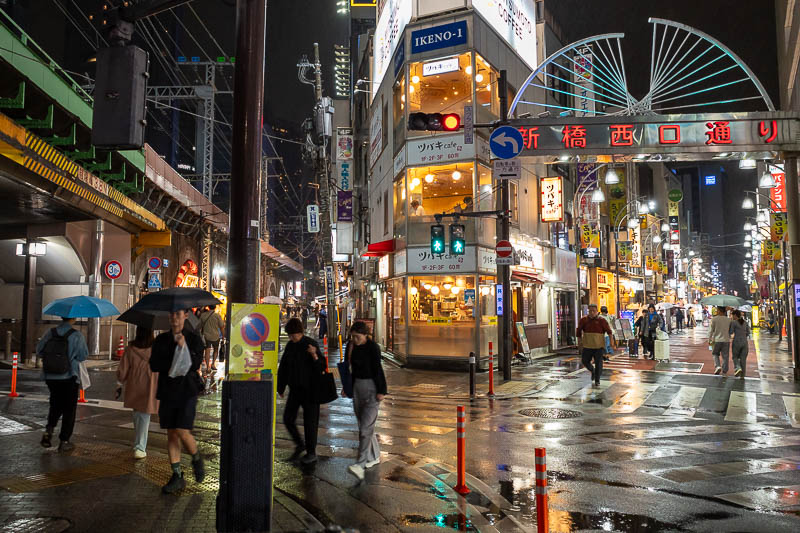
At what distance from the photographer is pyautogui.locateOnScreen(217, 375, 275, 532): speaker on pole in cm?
494

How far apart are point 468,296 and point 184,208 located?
18585 mm

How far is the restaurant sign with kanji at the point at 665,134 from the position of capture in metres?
15.7

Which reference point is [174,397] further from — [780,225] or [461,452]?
[780,225]

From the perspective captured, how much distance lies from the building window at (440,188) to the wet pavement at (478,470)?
9809mm

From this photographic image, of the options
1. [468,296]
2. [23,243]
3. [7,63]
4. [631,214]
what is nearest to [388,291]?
[468,296]

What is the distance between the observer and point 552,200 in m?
24.8

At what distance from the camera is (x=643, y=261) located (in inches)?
1934

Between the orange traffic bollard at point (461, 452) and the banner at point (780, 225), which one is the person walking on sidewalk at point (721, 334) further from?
the orange traffic bollard at point (461, 452)

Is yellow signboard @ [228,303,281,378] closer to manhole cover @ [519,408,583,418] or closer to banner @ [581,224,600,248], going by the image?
manhole cover @ [519,408,583,418]

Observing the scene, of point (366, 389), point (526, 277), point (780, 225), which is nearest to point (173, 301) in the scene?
point (366, 389)

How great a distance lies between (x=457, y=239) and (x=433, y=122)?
5.60 m

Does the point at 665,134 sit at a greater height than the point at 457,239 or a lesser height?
greater

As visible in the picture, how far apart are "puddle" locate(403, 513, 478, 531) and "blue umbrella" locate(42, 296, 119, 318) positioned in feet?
20.3

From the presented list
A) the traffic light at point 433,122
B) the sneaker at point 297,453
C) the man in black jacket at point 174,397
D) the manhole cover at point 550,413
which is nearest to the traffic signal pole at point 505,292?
the traffic light at point 433,122
